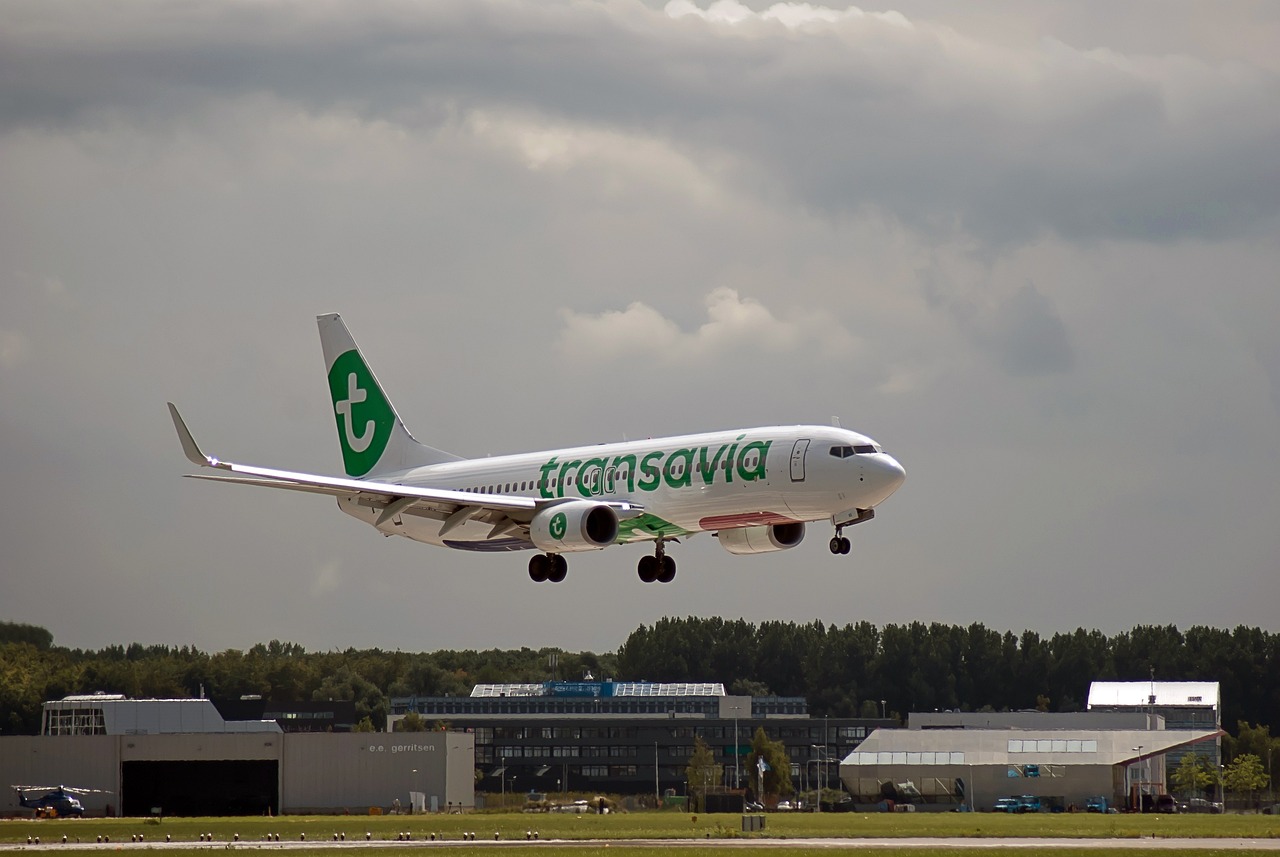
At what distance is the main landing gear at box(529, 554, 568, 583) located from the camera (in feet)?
247

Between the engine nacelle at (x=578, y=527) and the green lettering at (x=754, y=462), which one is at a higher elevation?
the green lettering at (x=754, y=462)

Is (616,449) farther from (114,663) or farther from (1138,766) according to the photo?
(114,663)

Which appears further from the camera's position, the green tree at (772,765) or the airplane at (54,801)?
the green tree at (772,765)

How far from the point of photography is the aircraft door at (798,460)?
64625mm

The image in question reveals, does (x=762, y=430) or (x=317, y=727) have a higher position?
(x=762, y=430)

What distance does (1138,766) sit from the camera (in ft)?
481

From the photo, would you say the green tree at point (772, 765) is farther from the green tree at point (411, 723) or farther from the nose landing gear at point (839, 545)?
the nose landing gear at point (839, 545)

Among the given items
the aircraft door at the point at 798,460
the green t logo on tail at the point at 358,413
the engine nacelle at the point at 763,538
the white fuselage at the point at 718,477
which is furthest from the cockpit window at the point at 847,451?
the green t logo on tail at the point at 358,413

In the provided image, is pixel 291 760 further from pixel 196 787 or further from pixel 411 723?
pixel 411 723

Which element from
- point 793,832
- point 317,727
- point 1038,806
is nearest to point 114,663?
point 317,727

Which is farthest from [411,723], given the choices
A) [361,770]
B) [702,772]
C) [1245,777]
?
[1245,777]

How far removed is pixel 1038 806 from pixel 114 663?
304ft

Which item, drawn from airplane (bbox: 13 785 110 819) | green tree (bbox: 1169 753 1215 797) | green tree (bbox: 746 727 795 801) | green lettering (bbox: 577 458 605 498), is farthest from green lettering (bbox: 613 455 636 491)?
green tree (bbox: 1169 753 1215 797)

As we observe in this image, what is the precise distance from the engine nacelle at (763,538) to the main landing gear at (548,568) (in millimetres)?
7322
